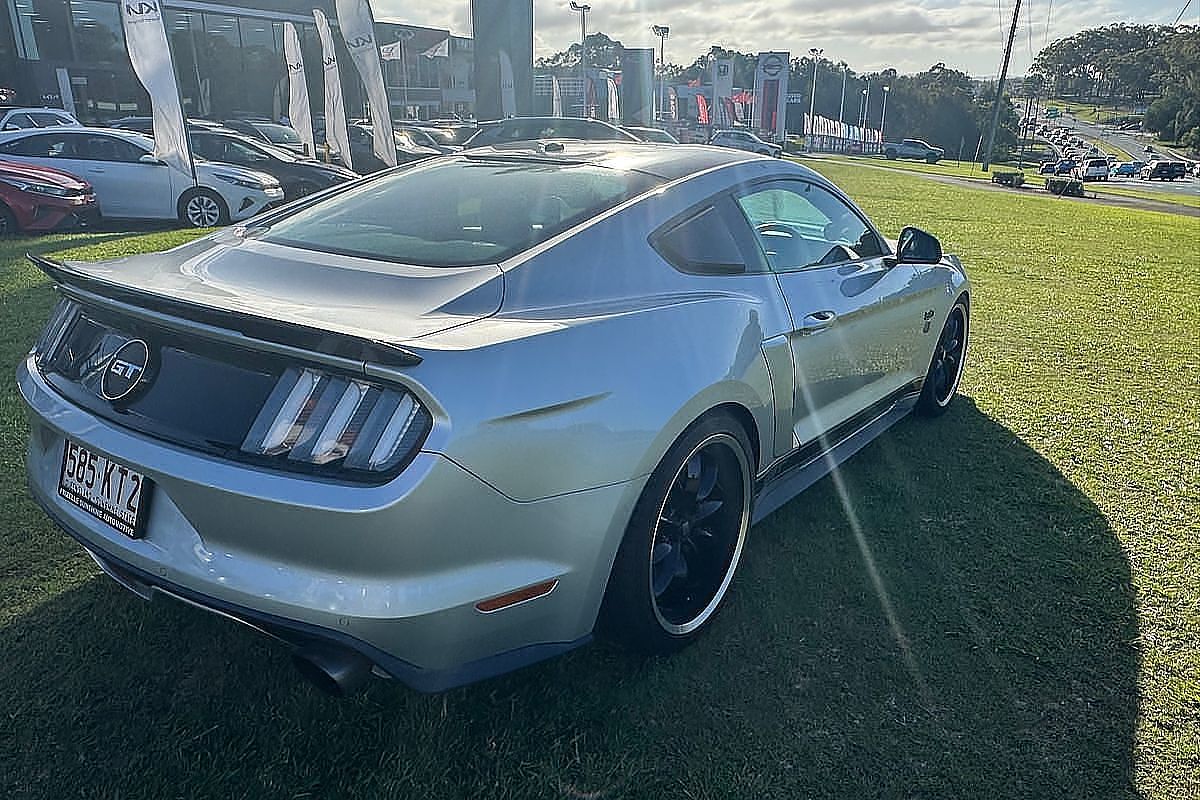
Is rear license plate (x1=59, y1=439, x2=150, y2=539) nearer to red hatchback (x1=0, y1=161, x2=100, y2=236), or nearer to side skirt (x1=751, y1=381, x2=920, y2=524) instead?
side skirt (x1=751, y1=381, x2=920, y2=524)

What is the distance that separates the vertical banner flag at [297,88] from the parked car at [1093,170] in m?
56.9

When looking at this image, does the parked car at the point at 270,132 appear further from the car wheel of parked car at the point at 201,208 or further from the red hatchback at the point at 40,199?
the red hatchback at the point at 40,199

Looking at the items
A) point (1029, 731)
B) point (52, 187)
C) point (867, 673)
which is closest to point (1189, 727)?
point (1029, 731)

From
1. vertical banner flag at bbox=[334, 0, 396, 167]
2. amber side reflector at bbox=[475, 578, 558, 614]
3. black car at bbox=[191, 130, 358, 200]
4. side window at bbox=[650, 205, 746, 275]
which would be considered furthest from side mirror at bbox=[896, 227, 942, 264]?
vertical banner flag at bbox=[334, 0, 396, 167]

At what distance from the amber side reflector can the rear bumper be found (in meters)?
0.02

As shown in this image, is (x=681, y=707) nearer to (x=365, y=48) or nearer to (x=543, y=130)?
(x=365, y=48)

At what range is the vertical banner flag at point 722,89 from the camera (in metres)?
50.4

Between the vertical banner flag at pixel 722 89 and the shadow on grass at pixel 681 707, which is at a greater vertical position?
the vertical banner flag at pixel 722 89

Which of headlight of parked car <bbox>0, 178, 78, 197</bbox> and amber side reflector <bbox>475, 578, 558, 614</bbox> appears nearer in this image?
amber side reflector <bbox>475, 578, 558, 614</bbox>

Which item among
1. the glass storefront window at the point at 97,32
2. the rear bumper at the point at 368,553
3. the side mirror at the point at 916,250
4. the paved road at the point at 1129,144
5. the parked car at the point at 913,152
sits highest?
the glass storefront window at the point at 97,32

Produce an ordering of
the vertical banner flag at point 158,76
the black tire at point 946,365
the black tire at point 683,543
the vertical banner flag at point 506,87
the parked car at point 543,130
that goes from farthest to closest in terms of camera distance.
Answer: the vertical banner flag at point 506,87, the parked car at point 543,130, the vertical banner flag at point 158,76, the black tire at point 946,365, the black tire at point 683,543

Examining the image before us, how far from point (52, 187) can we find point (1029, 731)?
36.8 feet

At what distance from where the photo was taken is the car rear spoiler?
67.3 inches

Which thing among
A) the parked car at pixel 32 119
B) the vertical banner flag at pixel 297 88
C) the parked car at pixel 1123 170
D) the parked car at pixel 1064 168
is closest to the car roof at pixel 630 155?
the vertical banner flag at pixel 297 88
